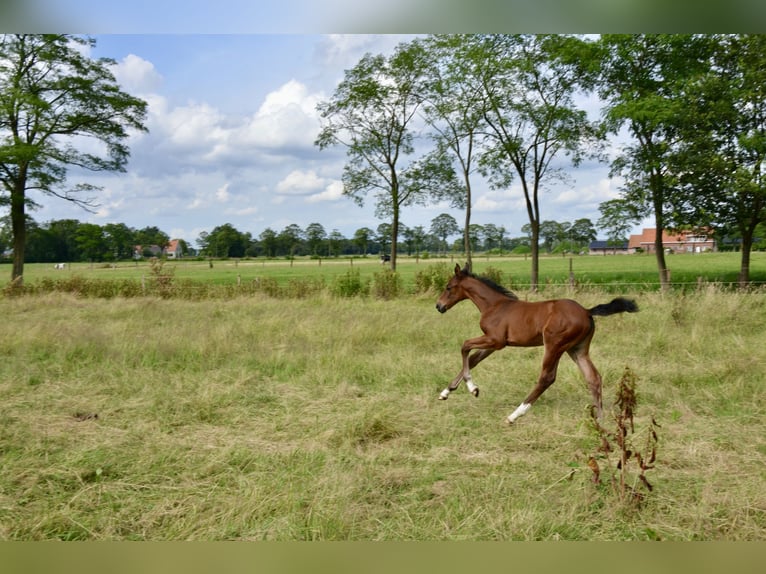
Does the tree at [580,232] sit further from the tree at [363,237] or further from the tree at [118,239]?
the tree at [118,239]

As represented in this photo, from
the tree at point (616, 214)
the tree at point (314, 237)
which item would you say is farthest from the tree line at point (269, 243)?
the tree at point (616, 214)

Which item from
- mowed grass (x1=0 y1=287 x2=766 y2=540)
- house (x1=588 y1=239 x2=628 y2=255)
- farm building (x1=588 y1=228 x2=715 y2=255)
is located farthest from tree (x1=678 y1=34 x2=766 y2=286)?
house (x1=588 y1=239 x2=628 y2=255)

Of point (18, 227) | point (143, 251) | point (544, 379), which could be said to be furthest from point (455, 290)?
point (143, 251)

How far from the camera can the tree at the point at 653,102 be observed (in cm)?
1392

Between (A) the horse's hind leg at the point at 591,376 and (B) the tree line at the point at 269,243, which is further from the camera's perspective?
(B) the tree line at the point at 269,243

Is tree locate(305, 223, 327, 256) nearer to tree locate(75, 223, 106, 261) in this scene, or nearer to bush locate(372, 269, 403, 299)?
tree locate(75, 223, 106, 261)

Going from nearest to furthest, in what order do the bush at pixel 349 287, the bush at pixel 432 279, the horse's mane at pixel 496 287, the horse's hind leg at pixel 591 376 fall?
the horse's hind leg at pixel 591 376 → the horse's mane at pixel 496 287 → the bush at pixel 432 279 → the bush at pixel 349 287

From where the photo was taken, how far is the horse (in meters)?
4.52

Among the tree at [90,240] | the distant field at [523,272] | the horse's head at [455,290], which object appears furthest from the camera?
the tree at [90,240]

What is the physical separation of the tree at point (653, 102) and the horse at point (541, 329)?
34.9 ft

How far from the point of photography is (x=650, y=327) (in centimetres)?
900

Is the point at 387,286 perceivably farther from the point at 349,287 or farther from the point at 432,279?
the point at 432,279

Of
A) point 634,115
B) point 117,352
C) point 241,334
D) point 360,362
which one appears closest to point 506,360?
point 360,362

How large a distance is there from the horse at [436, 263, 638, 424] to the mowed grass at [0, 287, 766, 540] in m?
0.42
